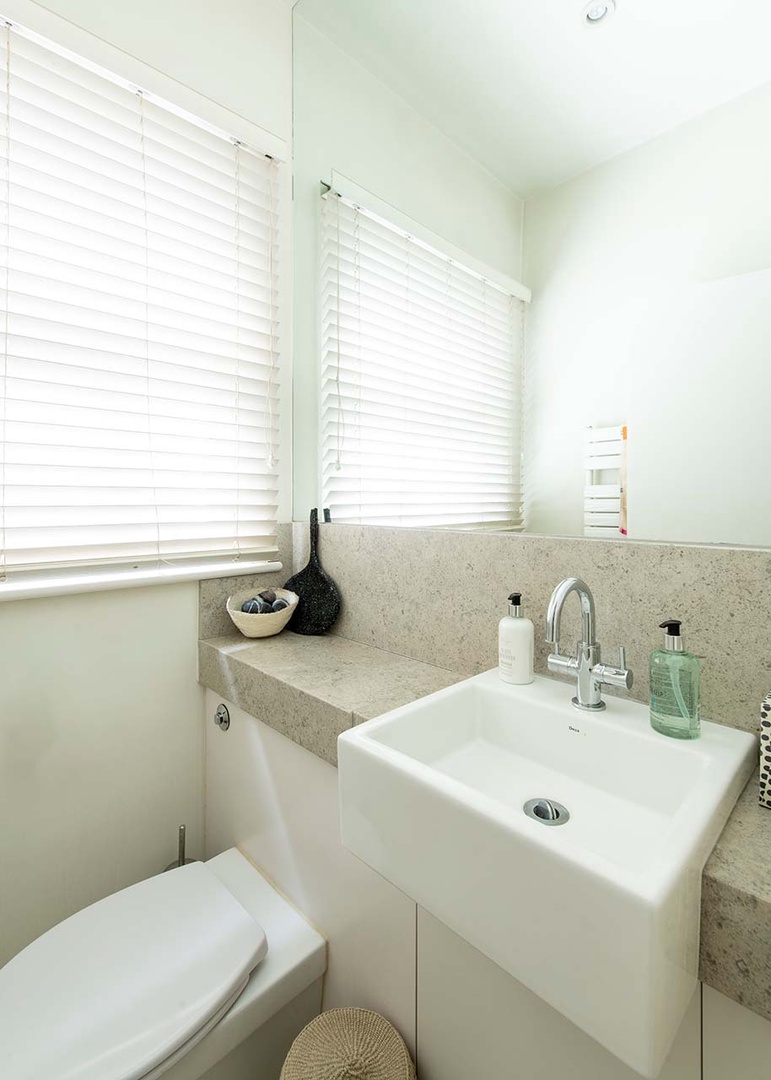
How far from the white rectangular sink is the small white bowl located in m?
0.64

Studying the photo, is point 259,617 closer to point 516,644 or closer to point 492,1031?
point 516,644

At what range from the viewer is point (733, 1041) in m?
0.53

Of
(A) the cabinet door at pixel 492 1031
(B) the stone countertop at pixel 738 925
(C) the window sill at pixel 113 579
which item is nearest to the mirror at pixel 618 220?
(B) the stone countertop at pixel 738 925

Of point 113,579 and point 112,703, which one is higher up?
point 113,579

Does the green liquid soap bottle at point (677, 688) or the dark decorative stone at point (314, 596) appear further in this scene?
the dark decorative stone at point (314, 596)

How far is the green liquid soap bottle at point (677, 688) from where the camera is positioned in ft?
2.32

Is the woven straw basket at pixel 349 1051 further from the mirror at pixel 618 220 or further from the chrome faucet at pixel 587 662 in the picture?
the mirror at pixel 618 220

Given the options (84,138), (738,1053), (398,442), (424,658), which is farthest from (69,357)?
(738,1053)

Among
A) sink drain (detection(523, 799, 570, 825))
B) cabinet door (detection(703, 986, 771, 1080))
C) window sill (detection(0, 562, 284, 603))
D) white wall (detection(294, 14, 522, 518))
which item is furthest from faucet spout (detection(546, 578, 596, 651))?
window sill (detection(0, 562, 284, 603))

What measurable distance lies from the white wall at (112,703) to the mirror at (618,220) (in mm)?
481

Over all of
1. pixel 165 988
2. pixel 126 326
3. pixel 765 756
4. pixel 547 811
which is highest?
pixel 126 326

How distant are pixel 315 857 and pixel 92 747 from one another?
23.6 inches

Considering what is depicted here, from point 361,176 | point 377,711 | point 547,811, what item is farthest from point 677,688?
point 361,176

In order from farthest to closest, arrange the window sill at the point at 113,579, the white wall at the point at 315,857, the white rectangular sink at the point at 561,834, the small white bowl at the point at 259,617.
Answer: the small white bowl at the point at 259,617 < the window sill at the point at 113,579 < the white wall at the point at 315,857 < the white rectangular sink at the point at 561,834
